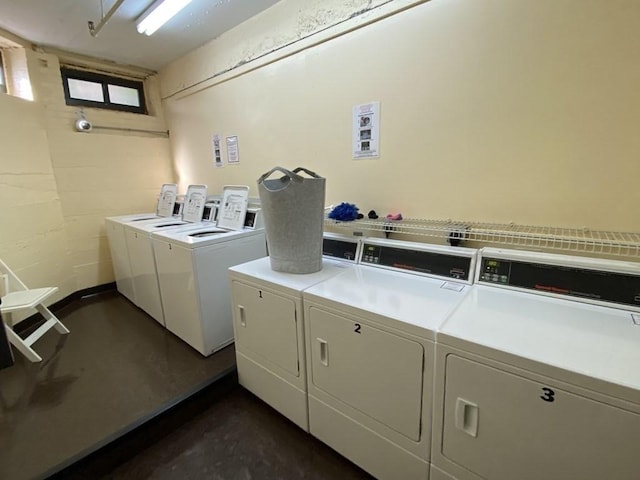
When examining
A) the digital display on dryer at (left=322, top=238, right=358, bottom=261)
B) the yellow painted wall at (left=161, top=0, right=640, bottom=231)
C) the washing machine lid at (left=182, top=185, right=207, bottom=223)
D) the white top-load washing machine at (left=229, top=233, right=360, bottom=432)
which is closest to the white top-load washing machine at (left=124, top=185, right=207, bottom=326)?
the washing machine lid at (left=182, top=185, right=207, bottom=223)

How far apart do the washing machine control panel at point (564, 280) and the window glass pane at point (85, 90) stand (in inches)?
167

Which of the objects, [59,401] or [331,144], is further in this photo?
[331,144]

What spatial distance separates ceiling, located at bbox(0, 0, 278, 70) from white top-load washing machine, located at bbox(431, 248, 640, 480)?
2587mm

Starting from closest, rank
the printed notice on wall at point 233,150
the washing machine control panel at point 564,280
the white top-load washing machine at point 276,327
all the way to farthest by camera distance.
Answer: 1. the washing machine control panel at point 564,280
2. the white top-load washing machine at point 276,327
3. the printed notice on wall at point 233,150

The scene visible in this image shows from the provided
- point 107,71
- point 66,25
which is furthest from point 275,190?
point 107,71

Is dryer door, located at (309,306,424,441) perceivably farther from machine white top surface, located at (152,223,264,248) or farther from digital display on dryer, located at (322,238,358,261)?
machine white top surface, located at (152,223,264,248)

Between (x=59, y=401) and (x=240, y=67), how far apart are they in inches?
109

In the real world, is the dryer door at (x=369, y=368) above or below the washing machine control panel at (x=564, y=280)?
below

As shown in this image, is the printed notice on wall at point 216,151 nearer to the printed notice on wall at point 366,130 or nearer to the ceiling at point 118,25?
the ceiling at point 118,25

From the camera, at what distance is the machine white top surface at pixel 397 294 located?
1.14m

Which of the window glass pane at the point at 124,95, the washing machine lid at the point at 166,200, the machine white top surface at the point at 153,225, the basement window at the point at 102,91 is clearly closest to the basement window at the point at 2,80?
the basement window at the point at 102,91

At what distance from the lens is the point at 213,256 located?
2127 millimetres

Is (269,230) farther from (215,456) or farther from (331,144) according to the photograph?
(215,456)

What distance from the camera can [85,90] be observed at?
132 inches
